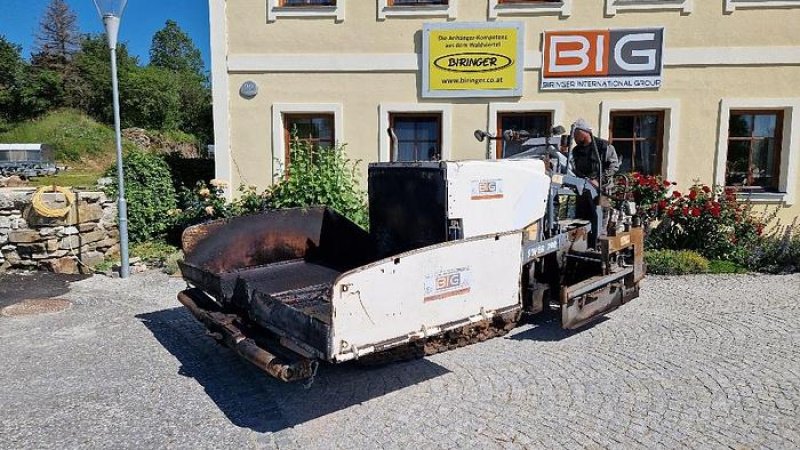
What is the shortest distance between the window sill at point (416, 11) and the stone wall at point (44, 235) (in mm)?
5611

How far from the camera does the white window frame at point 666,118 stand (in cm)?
928

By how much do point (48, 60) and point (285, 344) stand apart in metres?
51.2

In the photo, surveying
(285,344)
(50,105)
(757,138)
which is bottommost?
(285,344)

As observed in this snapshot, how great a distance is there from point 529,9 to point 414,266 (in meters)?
7.38

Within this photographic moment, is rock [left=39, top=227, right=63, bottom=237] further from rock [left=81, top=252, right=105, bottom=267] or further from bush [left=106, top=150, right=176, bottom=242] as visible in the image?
bush [left=106, top=150, right=176, bottom=242]

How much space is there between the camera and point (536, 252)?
15.8ft

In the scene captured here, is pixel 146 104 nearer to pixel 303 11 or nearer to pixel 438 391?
pixel 303 11

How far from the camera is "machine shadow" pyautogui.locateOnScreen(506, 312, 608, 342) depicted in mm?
5355

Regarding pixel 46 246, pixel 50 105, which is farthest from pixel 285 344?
pixel 50 105

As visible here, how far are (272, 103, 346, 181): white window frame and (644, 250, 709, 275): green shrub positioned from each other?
5397 millimetres

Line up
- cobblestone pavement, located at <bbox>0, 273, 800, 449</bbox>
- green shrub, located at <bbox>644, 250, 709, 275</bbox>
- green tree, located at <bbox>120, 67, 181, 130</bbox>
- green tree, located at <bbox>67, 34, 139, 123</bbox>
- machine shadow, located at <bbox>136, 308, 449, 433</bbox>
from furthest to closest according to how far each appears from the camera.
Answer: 1. green tree, located at <bbox>120, 67, 181, 130</bbox>
2. green tree, located at <bbox>67, 34, 139, 123</bbox>
3. green shrub, located at <bbox>644, 250, 709, 275</bbox>
4. machine shadow, located at <bbox>136, 308, 449, 433</bbox>
5. cobblestone pavement, located at <bbox>0, 273, 800, 449</bbox>

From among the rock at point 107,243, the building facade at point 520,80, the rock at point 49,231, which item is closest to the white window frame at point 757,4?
the building facade at point 520,80

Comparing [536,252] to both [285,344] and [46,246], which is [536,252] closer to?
[285,344]

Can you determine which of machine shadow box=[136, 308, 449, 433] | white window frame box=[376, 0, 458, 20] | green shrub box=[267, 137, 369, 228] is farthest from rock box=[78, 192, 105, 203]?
white window frame box=[376, 0, 458, 20]
